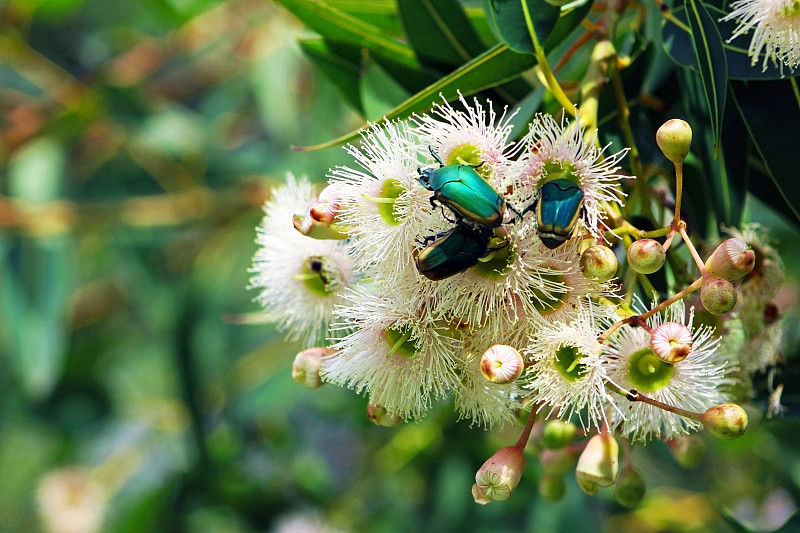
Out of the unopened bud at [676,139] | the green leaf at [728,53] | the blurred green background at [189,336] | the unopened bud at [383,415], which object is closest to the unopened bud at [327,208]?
the unopened bud at [383,415]

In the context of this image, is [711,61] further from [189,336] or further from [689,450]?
[189,336]

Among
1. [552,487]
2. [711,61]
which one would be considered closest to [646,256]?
[711,61]

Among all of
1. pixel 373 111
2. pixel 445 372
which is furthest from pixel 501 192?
pixel 373 111

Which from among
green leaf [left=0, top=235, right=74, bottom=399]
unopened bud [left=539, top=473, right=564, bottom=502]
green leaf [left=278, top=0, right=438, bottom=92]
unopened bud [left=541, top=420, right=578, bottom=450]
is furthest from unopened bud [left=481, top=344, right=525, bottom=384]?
green leaf [left=0, top=235, right=74, bottom=399]

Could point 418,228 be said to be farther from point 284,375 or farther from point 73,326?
point 73,326

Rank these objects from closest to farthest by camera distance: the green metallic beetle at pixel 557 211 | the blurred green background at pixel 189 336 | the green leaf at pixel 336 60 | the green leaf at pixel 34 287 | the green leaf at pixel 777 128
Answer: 1. the green metallic beetle at pixel 557 211
2. the green leaf at pixel 777 128
3. the green leaf at pixel 336 60
4. the blurred green background at pixel 189 336
5. the green leaf at pixel 34 287

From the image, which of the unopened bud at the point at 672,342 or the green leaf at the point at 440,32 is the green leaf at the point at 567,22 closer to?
the green leaf at the point at 440,32
